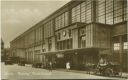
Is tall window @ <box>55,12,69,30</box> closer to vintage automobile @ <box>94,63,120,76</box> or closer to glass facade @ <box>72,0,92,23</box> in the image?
glass facade @ <box>72,0,92,23</box>

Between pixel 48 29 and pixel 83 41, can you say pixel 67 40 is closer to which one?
pixel 83 41

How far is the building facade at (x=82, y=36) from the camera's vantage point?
26.6ft

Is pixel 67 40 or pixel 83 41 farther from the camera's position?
pixel 67 40

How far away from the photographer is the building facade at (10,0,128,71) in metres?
8.12

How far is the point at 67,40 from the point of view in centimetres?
1099

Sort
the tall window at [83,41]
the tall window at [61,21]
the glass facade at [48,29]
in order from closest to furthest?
1. the glass facade at [48,29]
2. the tall window at [83,41]
3. the tall window at [61,21]

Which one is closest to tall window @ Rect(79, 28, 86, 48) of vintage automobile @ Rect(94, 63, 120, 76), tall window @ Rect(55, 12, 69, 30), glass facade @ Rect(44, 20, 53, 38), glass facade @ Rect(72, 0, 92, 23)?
glass facade @ Rect(72, 0, 92, 23)

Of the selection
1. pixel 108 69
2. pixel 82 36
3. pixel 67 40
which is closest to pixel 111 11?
pixel 108 69

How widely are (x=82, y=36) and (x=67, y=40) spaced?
0.95 metres

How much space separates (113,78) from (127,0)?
247 centimetres

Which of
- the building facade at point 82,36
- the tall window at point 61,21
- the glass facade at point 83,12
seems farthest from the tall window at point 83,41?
the tall window at point 61,21

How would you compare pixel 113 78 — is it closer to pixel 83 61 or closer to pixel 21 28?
pixel 83 61

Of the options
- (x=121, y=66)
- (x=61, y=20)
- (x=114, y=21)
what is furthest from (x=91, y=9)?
(x=121, y=66)

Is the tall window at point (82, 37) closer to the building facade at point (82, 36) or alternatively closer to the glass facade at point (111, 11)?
the building facade at point (82, 36)
